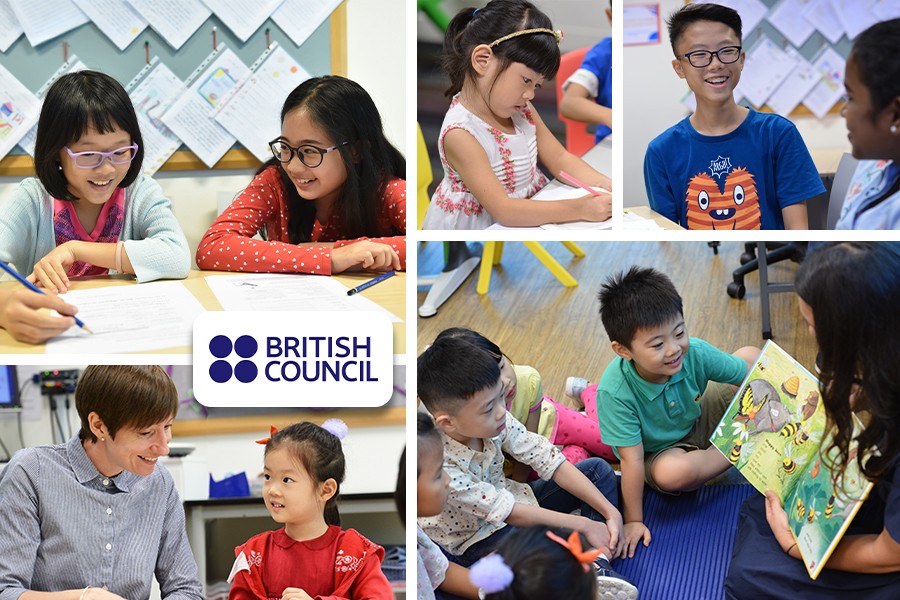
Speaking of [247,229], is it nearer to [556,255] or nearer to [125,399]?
[125,399]

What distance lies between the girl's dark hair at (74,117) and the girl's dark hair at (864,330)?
1117 mm

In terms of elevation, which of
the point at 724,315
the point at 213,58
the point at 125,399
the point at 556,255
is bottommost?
the point at 125,399

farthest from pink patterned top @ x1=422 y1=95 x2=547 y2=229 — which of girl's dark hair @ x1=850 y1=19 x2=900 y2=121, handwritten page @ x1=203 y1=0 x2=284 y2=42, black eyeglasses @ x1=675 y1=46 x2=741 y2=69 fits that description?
girl's dark hair @ x1=850 y1=19 x2=900 y2=121

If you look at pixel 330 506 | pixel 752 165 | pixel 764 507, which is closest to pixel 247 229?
pixel 330 506

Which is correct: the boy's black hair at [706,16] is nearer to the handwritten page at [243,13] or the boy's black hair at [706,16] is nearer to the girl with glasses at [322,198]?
the girl with glasses at [322,198]

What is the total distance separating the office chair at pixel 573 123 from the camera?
148cm

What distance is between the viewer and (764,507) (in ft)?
5.52

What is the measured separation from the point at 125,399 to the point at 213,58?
0.58 meters

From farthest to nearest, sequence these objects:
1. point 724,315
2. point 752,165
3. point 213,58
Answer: point 724,315 < point 213,58 < point 752,165

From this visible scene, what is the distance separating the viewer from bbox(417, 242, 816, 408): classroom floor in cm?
166

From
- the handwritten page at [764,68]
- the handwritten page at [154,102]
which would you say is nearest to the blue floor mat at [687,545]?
the handwritten page at [764,68]

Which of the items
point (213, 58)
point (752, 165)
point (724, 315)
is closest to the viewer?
point (752, 165)

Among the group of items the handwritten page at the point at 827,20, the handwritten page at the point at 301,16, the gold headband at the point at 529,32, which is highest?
the handwritten page at the point at 301,16

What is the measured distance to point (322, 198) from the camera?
1656 mm
